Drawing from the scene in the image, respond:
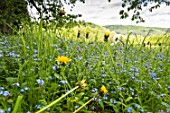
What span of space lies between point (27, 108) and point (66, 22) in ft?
21.0

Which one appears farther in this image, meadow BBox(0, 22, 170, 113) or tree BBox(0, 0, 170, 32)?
tree BBox(0, 0, 170, 32)

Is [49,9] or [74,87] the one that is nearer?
[74,87]

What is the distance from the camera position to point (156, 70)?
338cm

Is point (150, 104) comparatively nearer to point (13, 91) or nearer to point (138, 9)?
point (13, 91)

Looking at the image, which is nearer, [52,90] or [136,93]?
[52,90]

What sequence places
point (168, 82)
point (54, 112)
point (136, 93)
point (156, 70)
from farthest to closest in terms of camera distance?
point (156, 70), point (168, 82), point (136, 93), point (54, 112)

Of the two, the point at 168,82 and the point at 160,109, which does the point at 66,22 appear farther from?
the point at 160,109

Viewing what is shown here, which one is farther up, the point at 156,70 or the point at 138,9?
the point at 138,9

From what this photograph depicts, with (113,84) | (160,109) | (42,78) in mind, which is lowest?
(160,109)

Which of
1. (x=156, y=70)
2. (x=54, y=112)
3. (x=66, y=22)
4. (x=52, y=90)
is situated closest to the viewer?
(x=54, y=112)

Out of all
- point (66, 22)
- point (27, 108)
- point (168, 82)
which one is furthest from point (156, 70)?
point (66, 22)

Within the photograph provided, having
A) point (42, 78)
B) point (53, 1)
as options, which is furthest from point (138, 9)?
point (42, 78)

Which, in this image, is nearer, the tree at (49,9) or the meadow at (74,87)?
the meadow at (74,87)

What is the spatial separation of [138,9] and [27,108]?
293 inches
